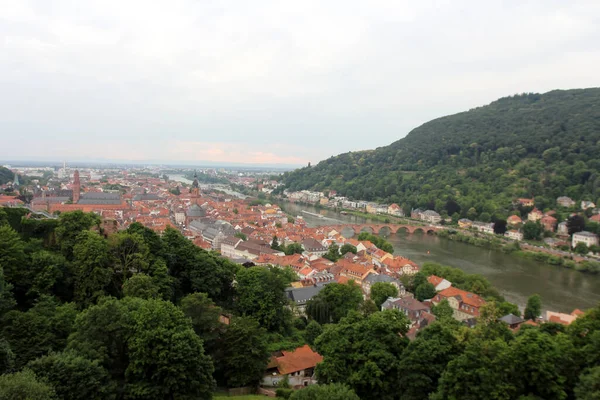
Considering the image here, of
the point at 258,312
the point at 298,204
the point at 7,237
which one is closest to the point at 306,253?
the point at 258,312

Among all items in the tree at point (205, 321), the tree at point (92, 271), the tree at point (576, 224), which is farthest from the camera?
the tree at point (576, 224)

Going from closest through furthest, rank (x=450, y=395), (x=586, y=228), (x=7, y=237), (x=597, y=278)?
1. (x=450, y=395)
2. (x=7, y=237)
3. (x=597, y=278)
4. (x=586, y=228)

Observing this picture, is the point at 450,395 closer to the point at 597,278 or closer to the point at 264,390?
the point at 264,390

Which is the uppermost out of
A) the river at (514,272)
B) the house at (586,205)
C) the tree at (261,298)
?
the house at (586,205)

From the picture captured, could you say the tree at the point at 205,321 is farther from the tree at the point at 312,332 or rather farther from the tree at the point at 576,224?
the tree at the point at 576,224

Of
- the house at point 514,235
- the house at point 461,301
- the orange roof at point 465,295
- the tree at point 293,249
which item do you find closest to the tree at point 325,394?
the house at point 461,301

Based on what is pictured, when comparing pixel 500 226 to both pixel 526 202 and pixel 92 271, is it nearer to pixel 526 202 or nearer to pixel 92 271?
pixel 526 202

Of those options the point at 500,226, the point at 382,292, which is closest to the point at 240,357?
the point at 382,292
